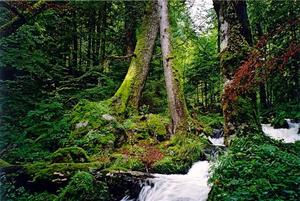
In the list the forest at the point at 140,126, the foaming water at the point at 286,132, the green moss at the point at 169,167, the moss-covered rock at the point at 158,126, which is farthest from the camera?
the foaming water at the point at 286,132

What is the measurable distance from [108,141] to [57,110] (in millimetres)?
1753

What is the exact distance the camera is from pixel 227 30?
7992 mm

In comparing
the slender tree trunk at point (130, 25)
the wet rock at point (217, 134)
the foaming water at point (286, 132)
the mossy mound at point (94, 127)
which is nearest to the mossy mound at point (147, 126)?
the mossy mound at point (94, 127)

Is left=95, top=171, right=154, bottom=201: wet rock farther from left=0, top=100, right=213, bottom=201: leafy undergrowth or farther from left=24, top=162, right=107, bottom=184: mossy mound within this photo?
left=24, top=162, right=107, bottom=184: mossy mound

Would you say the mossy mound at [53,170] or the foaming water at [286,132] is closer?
the mossy mound at [53,170]

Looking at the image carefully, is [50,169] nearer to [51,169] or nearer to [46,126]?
[51,169]

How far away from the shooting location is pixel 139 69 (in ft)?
37.0

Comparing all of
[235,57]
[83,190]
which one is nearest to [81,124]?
[83,190]

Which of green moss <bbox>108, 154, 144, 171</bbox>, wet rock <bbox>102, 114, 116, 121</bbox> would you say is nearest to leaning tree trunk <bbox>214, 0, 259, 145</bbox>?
green moss <bbox>108, 154, 144, 171</bbox>

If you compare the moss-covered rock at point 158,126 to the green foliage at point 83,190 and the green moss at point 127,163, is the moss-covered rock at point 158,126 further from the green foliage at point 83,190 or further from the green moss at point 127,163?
the green foliage at point 83,190

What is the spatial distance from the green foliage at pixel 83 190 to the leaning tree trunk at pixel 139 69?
438 centimetres

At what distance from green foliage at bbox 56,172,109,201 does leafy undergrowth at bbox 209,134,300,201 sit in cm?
228

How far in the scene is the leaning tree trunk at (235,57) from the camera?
24.6ft

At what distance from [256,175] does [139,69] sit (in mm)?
7305
